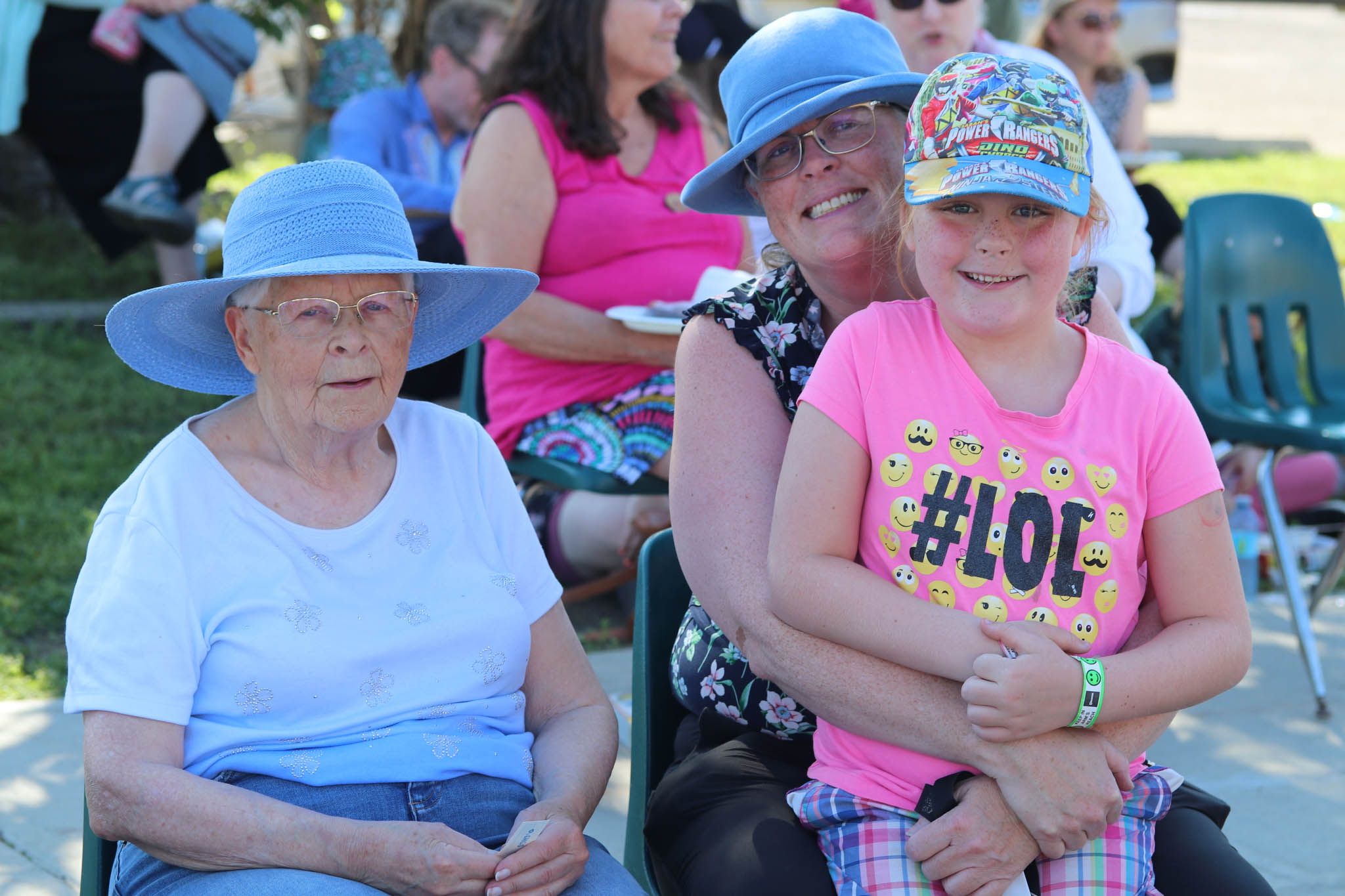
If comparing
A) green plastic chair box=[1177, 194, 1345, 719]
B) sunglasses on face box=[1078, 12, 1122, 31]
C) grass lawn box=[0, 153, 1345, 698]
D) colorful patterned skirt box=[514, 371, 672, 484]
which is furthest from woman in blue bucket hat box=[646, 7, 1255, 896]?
sunglasses on face box=[1078, 12, 1122, 31]

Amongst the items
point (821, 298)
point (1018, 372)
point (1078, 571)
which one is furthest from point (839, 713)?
point (821, 298)

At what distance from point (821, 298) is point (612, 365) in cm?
172

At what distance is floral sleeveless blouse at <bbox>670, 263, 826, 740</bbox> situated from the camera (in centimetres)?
213

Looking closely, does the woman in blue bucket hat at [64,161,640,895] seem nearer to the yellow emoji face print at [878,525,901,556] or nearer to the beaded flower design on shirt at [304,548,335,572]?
the beaded flower design on shirt at [304,548,335,572]

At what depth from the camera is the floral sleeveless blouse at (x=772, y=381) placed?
2.13m

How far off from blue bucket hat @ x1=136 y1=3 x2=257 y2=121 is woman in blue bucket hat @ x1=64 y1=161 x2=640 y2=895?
5.08 m

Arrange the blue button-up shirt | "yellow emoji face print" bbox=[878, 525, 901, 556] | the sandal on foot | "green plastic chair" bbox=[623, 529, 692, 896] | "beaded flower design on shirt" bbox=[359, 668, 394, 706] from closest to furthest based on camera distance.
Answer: "yellow emoji face print" bbox=[878, 525, 901, 556] → "beaded flower design on shirt" bbox=[359, 668, 394, 706] → "green plastic chair" bbox=[623, 529, 692, 896] → the blue button-up shirt → the sandal on foot

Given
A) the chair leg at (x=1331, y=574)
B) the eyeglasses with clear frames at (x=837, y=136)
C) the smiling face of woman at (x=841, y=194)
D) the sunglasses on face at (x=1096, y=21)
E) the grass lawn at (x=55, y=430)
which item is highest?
the eyeglasses with clear frames at (x=837, y=136)

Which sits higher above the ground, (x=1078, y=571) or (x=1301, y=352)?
(x=1078, y=571)

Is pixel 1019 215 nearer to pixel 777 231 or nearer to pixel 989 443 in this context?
pixel 989 443

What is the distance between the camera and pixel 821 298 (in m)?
2.27

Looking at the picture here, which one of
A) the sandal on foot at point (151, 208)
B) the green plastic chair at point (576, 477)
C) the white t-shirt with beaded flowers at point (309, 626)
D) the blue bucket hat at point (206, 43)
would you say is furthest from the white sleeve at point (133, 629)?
the blue bucket hat at point (206, 43)

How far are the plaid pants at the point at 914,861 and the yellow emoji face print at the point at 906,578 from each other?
300 millimetres

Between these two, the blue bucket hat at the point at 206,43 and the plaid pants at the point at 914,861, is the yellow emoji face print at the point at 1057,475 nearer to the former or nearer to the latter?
the plaid pants at the point at 914,861
